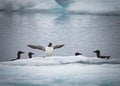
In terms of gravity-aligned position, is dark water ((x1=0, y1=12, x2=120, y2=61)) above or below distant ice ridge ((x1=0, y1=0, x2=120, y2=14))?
below

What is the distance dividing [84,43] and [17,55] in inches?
21.7

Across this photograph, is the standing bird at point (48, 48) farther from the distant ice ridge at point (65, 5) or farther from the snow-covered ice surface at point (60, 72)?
the distant ice ridge at point (65, 5)

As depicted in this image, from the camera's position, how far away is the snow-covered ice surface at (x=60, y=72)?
12.9 ft

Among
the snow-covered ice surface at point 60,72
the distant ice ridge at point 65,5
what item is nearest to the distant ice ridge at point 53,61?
the snow-covered ice surface at point 60,72

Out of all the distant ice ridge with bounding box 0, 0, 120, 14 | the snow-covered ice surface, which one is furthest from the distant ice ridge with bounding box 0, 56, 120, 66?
the distant ice ridge with bounding box 0, 0, 120, 14

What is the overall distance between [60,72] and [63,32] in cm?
34

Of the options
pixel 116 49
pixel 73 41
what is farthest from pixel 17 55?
pixel 116 49

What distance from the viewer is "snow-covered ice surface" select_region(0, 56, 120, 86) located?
392 cm

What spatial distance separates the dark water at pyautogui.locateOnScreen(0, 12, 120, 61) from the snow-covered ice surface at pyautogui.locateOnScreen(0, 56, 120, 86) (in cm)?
7

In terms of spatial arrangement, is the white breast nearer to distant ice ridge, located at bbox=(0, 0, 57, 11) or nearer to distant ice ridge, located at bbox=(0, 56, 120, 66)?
distant ice ridge, located at bbox=(0, 56, 120, 66)

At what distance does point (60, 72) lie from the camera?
3.97 meters

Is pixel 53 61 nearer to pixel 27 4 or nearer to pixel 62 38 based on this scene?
pixel 62 38

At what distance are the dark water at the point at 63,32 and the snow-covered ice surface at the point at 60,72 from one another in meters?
0.07

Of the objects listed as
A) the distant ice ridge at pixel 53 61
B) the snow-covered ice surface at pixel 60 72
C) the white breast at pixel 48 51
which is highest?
the white breast at pixel 48 51
